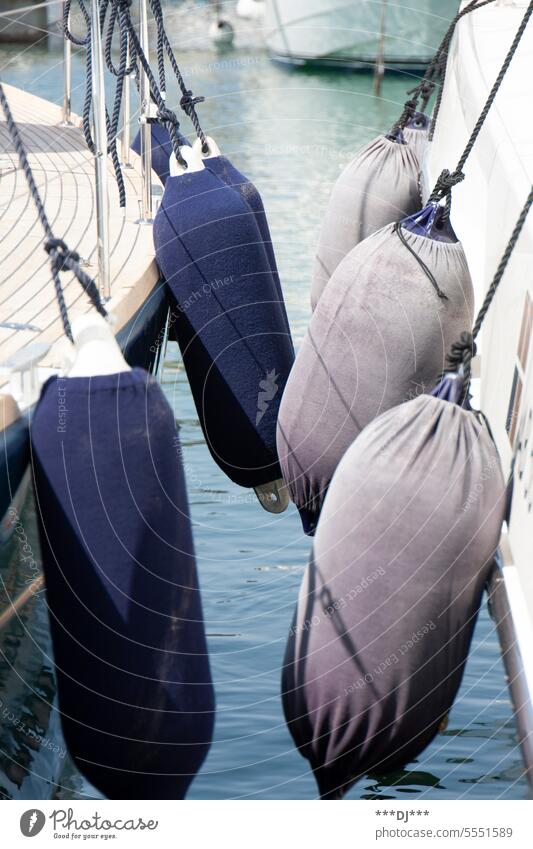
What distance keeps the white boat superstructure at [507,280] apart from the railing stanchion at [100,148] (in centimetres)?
99

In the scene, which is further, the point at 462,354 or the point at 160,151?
the point at 160,151

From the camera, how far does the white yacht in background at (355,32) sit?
1348cm

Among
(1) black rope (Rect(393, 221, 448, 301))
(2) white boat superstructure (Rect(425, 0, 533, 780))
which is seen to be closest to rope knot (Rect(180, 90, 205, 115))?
(2) white boat superstructure (Rect(425, 0, 533, 780))

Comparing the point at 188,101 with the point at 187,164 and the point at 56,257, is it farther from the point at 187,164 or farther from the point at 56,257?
the point at 56,257

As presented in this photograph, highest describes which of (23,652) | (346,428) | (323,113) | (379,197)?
(379,197)

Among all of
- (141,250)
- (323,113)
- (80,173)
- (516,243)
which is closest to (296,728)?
(516,243)

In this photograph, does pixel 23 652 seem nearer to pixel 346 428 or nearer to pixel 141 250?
pixel 346 428

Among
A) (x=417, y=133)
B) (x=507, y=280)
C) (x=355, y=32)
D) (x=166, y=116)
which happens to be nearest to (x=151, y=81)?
(x=166, y=116)

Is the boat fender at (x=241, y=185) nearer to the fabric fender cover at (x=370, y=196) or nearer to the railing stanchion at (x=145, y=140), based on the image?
the railing stanchion at (x=145, y=140)

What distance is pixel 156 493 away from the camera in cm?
216

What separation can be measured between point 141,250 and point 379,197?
91 cm

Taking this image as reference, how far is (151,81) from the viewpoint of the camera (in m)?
3.05

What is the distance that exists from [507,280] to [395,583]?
3.14 feet

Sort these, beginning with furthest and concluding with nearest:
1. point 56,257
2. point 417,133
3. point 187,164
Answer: point 417,133 → point 187,164 → point 56,257
